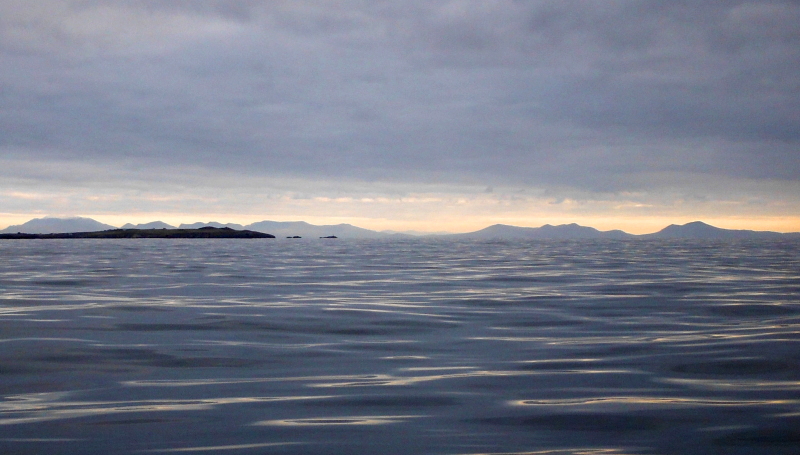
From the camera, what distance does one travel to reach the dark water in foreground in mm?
6461

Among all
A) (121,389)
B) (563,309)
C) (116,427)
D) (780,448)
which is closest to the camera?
(780,448)

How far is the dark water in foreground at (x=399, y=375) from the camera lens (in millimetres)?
6461

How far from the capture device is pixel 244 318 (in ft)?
49.1

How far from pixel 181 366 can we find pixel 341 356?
253 centimetres

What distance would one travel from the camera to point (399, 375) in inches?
364

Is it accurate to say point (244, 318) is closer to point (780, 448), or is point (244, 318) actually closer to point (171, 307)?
point (171, 307)

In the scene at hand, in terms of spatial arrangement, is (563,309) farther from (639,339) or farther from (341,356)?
(341,356)

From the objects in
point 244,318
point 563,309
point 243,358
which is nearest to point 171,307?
point 244,318

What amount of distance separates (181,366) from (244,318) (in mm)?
5252

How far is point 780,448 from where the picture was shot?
20.1 ft

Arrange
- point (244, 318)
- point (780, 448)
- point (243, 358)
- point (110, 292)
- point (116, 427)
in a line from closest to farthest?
point (780, 448) → point (116, 427) → point (243, 358) → point (244, 318) → point (110, 292)

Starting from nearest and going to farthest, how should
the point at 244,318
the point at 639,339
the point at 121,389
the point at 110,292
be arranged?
the point at 121,389, the point at 639,339, the point at 244,318, the point at 110,292

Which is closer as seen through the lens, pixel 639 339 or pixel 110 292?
pixel 639 339

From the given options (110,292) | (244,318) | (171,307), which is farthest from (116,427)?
(110,292)
